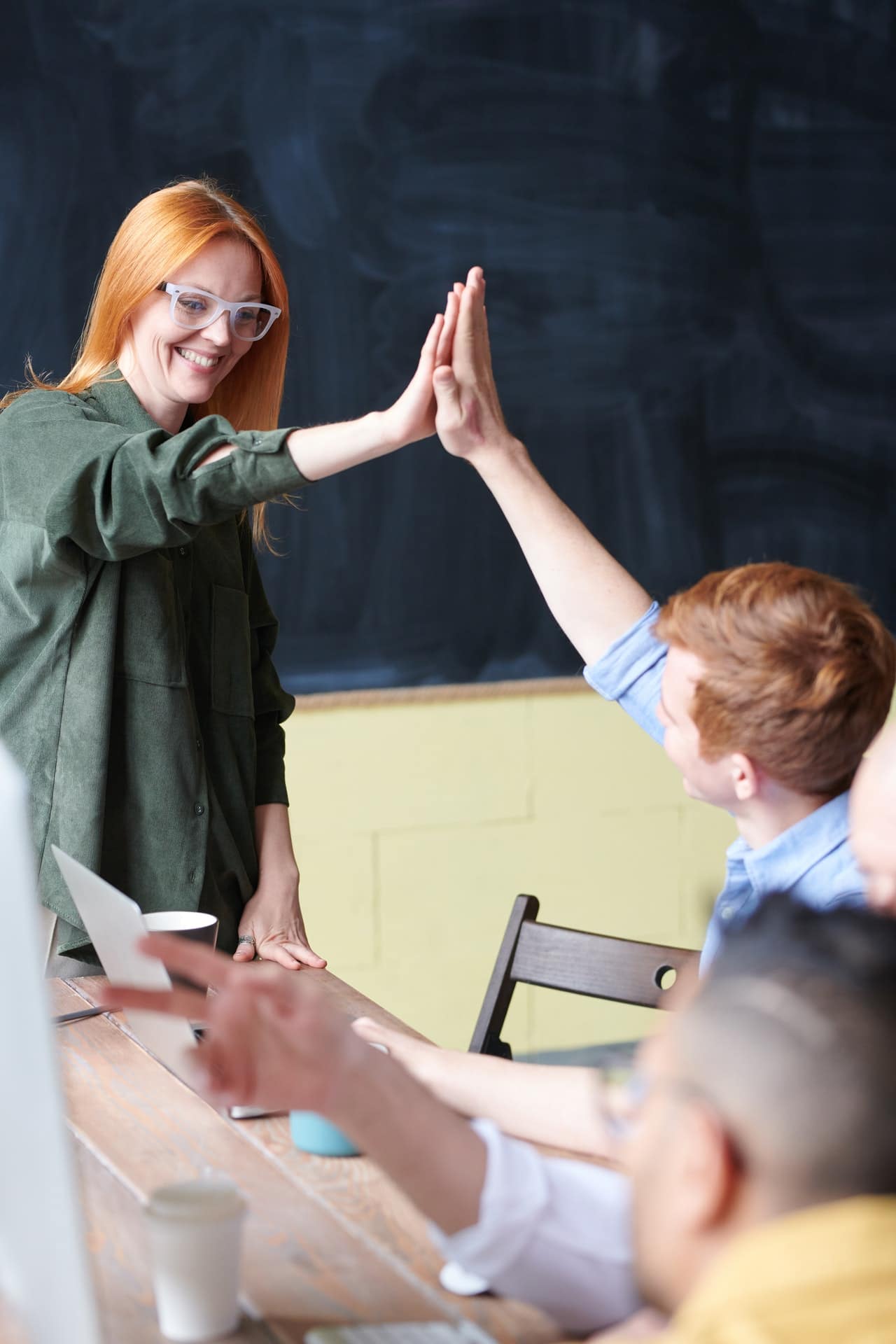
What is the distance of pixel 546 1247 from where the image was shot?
0.92 m

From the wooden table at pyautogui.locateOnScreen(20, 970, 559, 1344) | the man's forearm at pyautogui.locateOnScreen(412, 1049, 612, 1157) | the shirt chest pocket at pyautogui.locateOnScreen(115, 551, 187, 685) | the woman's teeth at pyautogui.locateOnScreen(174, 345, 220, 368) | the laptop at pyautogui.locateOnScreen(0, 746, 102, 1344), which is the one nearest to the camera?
the laptop at pyautogui.locateOnScreen(0, 746, 102, 1344)

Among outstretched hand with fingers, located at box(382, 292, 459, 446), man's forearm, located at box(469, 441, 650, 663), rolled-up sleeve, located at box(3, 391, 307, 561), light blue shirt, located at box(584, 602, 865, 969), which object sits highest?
outstretched hand with fingers, located at box(382, 292, 459, 446)

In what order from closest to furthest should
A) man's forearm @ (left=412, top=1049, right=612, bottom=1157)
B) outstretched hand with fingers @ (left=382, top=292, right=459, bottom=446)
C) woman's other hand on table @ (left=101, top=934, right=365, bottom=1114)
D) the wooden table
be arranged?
woman's other hand on table @ (left=101, top=934, right=365, bottom=1114)
the wooden table
man's forearm @ (left=412, top=1049, right=612, bottom=1157)
outstretched hand with fingers @ (left=382, top=292, right=459, bottom=446)

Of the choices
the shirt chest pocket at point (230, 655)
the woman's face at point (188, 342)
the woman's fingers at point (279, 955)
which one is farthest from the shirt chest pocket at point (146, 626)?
the woman's fingers at point (279, 955)

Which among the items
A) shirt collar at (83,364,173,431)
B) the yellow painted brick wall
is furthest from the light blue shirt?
the yellow painted brick wall

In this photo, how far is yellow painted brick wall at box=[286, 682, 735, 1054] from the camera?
3348mm

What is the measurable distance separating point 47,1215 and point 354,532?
2867 mm

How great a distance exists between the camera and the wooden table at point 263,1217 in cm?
95

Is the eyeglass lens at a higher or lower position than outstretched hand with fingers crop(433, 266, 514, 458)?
higher

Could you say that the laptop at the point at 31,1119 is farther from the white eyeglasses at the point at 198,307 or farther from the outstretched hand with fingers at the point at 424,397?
the white eyeglasses at the point at 198,307

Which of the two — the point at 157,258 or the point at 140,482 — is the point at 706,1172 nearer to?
the point at 140,482

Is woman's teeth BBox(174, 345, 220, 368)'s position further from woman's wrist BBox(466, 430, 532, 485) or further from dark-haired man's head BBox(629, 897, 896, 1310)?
dark-haired man's head BBox(629, 897, 896, 1310)

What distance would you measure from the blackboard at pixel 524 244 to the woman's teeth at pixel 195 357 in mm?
1325

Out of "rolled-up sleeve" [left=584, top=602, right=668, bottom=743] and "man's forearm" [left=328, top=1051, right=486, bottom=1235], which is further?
"rolled-up sleeve" [left=584, top=602, right=668, bottom=743]
